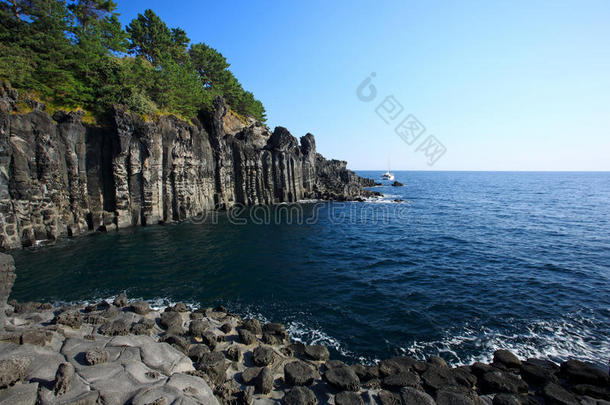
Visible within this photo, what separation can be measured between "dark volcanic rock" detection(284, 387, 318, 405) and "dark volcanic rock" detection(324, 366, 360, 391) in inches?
39.1

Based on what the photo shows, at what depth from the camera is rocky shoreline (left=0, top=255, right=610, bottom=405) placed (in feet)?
26.6

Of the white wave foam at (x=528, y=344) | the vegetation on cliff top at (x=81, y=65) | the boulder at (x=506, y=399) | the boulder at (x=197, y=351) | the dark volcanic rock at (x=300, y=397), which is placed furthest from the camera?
the vegetation on cliff top at (x=81, y=65)

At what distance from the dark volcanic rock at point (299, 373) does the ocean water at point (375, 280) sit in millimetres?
3058

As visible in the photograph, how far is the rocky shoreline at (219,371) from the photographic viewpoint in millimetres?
8102

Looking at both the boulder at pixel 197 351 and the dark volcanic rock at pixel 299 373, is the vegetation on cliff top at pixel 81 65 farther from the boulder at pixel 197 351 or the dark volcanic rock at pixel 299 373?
the dark volcanic rock at pixel 299 373

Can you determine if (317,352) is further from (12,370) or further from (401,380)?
(12,370)

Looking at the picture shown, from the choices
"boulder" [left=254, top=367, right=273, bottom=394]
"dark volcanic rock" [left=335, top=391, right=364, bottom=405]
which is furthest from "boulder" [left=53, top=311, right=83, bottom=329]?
"dark volcanic rock" [left=335, top=391, right=364, bottom=405]

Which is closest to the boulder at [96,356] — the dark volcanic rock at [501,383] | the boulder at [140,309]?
the boulder at [140,309]

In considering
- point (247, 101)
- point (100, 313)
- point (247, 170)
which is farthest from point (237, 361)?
point (247, 101)

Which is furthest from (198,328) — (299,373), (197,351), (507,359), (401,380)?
(507,359)

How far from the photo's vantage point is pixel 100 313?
14.4m

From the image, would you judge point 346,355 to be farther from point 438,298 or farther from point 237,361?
point 438,298

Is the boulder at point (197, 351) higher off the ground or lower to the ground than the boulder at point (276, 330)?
higher

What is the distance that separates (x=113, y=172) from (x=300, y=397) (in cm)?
3552
